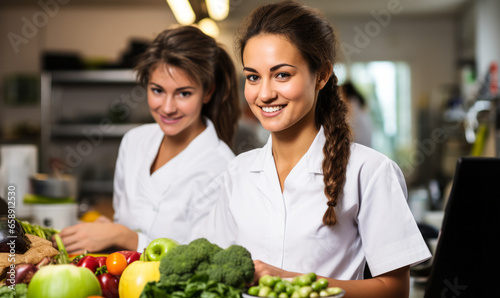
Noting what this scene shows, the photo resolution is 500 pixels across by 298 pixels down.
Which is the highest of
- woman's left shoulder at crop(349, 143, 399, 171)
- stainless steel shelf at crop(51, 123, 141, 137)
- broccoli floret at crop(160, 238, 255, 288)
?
woman's left shoulder at crop(349, 143, 399, 171)

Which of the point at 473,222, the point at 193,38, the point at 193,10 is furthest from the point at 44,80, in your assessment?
the point at 473,222

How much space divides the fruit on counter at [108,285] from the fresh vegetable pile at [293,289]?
13.9 inches

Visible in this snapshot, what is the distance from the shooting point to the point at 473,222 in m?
1.15

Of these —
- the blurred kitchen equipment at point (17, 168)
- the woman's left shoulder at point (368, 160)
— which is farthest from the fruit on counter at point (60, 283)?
the blurred kitchen equipment at point (17, 168)

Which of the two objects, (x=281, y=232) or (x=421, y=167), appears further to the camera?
(x=421, y=167)

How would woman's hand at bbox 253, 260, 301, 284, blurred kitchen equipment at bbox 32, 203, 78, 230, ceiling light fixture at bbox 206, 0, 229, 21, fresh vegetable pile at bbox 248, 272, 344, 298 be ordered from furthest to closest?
ceiling light fixture at bbox 206, 0, 229, 21, blurred kitchen equipment at bbox 32, 203, 78, 230, woman's hand at bbox 253, 260, 301, 284, fresh vegetable pile at bbox 248, 272, 344, 298

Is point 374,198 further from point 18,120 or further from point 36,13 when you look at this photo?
point 36,13

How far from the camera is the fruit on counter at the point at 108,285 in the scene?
1149 mm

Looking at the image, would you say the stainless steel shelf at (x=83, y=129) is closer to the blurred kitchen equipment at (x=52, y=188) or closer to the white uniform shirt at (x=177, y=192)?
the blurred kitchen equipment at (x=52, y=188)

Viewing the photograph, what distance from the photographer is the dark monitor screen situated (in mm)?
1129

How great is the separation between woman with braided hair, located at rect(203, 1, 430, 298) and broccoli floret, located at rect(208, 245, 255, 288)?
1.10ft

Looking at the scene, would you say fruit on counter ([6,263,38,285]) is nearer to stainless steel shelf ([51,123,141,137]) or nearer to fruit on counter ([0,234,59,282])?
fruit on counter ([0,234,59,282])

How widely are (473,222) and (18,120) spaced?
6.33 meters

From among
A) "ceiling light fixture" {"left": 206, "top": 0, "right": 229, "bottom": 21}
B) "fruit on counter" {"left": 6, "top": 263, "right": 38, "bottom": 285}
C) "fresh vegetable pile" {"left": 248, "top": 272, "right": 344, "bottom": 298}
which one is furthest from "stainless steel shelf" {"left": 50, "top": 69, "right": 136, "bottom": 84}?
"fresh vegetable pile" {"left": 248, "top": 272, "right": 344, "bottom": 298}
